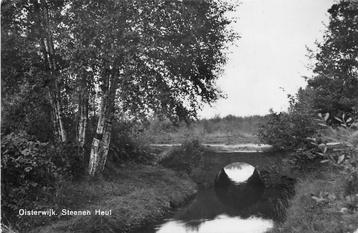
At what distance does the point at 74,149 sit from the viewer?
2020cm

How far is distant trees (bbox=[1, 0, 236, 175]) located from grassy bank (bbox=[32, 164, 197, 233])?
1.67 meters

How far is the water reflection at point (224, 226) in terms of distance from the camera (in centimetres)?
1819

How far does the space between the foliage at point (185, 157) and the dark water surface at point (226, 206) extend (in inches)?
32.1

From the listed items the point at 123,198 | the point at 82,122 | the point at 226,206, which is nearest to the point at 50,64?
the point at 82,122

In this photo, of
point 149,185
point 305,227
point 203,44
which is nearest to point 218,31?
point 203,44

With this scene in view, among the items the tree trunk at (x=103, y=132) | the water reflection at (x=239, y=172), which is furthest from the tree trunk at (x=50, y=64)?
the water reflection at (x=239, y=172)

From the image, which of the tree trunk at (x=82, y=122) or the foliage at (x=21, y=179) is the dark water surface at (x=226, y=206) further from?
the tree trunk at (x=82, y=122)

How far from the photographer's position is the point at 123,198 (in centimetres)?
1912

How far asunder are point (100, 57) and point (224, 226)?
8.76 meters

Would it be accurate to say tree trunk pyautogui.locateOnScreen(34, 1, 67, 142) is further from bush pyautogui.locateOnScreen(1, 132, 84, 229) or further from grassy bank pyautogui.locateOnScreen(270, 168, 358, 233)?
grassy bank pyautogui.locateOnScreen(270, 168, 358, 233)

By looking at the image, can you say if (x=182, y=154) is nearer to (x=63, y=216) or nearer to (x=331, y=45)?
(x=331, y=45)

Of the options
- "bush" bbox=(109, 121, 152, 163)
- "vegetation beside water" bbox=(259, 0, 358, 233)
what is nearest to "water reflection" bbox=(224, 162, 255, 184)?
"bush" bbox=(109, 121, 152, 163)

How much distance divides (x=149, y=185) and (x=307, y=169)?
817 centimetres

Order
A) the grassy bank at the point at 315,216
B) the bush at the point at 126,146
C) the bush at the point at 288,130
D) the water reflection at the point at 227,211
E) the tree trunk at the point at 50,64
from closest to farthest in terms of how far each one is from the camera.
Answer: the grassy bank at the point at 315,216, the water reflection at the point at 227,211, the tree trunk at the point at 50,64, the bush at the point at 288,130, the bush at the point at 126,146
